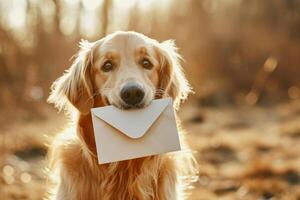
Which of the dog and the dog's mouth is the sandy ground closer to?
the dog

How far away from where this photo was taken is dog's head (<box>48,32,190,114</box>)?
3.96 m

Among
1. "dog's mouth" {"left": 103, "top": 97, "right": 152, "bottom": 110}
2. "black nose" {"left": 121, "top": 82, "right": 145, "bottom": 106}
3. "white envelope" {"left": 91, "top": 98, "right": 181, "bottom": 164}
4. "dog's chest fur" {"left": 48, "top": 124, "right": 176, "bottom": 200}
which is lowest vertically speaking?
"dog's chest fur" {"left": 48, "top": 124, "right": 176, "bottom": 200}

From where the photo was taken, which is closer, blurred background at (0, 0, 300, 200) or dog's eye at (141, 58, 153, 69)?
dog's eye at (141, 58, 153, 69)

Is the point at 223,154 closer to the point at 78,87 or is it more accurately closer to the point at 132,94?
the point at 78,87

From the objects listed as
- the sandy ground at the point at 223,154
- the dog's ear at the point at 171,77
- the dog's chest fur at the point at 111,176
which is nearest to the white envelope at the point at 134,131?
the dog's chest fur at the point at 111,176

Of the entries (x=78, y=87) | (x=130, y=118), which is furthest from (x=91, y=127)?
(x=130, y=118)

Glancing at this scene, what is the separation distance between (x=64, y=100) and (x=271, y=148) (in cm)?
660

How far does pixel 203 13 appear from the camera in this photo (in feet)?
74.2

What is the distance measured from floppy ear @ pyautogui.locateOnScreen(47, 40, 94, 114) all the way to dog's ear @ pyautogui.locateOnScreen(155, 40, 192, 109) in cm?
48

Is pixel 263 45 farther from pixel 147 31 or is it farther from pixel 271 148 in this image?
pixel 271 148

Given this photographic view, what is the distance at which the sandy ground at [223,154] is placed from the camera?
7180 millimetres

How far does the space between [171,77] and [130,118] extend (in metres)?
0.63

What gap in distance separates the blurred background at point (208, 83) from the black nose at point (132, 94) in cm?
159

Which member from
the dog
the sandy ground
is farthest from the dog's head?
the sandy ground
